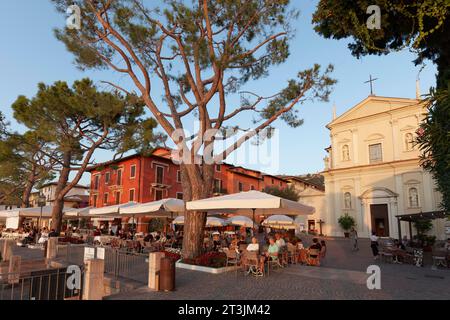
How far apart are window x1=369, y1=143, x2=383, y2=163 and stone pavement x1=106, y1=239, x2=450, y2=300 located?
74.9 ft

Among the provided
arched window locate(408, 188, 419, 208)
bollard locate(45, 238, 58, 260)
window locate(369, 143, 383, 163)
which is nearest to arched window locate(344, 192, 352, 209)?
window locate(369, 143, 383, 163)

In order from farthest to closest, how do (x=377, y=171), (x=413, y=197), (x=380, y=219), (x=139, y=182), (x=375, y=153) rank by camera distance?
(x=139, y=182) < (x=375, y=153) < (x=377, y=171) < (x=380, y=219) < (x=413, y=197)

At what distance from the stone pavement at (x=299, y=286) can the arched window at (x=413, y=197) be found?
66.5ft

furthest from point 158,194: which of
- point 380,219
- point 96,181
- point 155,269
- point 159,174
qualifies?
point 155,269

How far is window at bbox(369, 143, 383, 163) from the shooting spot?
103ft

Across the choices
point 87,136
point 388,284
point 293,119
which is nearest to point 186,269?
point 388,284

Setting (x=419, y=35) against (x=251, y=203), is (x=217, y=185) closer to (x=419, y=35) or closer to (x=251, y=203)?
(x=251, y=203)

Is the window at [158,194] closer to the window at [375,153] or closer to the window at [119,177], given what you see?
the window at [119,177]

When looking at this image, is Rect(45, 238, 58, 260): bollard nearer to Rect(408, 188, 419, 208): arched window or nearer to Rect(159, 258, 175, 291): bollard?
Rect(159, 258, 175, 291): bollard

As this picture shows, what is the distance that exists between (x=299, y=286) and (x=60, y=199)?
1869cm

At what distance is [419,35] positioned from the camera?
5727mm

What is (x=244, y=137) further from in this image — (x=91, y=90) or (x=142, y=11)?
(x=91, y=90)

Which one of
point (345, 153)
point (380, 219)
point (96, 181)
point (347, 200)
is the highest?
point (345, 153)

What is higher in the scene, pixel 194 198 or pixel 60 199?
pixel 60 199
